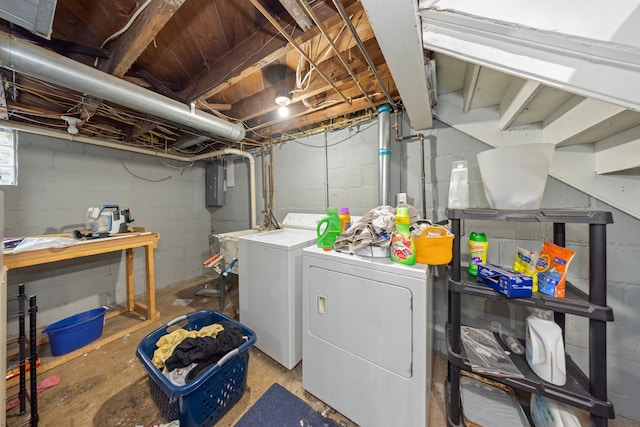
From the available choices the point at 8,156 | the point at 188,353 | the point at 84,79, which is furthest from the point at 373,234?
the point at 8,156

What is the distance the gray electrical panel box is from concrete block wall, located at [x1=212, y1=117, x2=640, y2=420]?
106 cm

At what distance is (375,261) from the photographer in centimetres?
102

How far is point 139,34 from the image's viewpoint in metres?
0.99

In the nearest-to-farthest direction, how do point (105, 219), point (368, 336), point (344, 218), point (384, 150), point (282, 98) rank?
point (368, 336) → point (344, 218) → point (282, 98) → point (384, 150) → point (105, 219)

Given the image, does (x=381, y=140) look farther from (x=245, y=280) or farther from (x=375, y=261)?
(x=245, y=280)

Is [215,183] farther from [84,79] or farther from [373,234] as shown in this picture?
[373,234]

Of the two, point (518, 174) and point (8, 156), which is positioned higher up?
point (8, 156)

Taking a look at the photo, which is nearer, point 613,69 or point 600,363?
point 613,69

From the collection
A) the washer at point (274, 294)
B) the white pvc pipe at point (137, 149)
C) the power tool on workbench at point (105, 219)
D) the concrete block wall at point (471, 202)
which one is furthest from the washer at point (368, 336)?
the power tool on workbench at point (105, 219)

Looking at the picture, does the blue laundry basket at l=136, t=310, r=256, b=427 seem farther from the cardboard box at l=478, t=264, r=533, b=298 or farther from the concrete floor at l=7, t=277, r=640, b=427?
the cardboard box at l=478, t=264, r=533, b=298

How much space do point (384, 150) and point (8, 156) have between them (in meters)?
3.40

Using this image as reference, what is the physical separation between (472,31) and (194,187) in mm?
3588

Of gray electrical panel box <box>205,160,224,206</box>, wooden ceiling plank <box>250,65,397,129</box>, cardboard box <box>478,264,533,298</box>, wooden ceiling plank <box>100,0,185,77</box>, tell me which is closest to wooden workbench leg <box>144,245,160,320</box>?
gray electrical panel box <box>205,160,224,206</box>

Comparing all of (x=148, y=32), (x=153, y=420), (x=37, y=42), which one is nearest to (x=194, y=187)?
(x=37, y=42)
